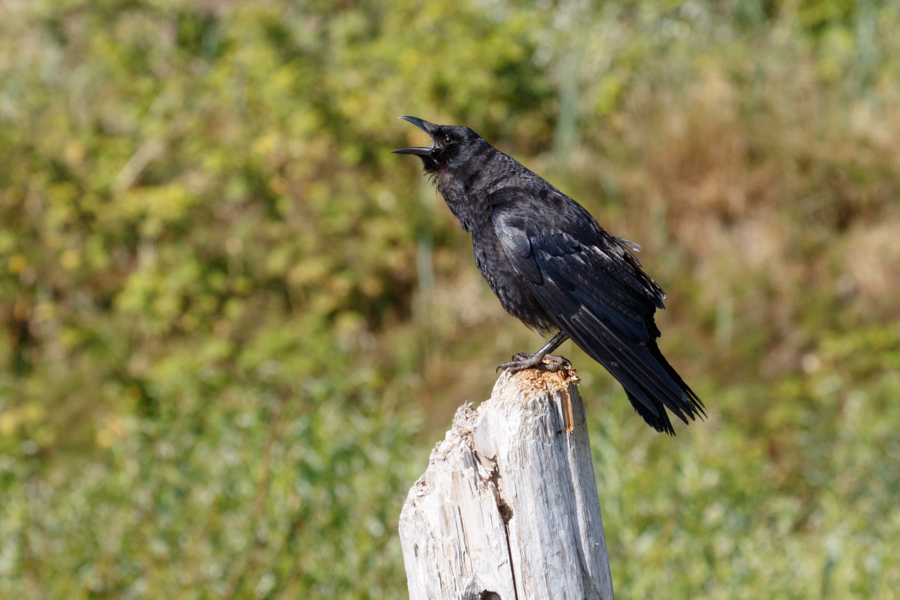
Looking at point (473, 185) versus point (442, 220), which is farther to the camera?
point (442, 220)

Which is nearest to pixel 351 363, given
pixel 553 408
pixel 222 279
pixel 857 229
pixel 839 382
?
pixel 222 279

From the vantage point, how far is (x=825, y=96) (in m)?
6.86

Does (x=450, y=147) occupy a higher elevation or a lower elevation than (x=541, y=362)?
higher

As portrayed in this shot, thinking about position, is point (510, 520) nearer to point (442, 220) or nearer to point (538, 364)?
point (538, 364)

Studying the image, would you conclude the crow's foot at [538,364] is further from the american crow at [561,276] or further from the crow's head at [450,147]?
the crow's head at [450,147]

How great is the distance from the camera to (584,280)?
8.80 ft

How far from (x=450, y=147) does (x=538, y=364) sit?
3.04 ft

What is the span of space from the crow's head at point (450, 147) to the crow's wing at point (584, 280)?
251 mm

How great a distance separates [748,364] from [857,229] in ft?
4.62

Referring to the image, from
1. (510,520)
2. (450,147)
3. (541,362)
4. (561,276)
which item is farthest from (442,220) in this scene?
(510,520)

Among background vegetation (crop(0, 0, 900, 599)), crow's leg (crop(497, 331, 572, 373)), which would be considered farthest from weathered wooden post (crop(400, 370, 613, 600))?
background vegetation (crop(0, 0, 900, 599))

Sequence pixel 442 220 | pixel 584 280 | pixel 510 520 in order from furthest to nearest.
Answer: pixel 442 220 → pixel 584 280 → pixel 510 520

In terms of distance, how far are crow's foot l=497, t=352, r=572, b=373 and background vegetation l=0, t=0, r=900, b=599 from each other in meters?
1.71

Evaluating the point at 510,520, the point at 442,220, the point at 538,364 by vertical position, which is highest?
the point at 442,220
